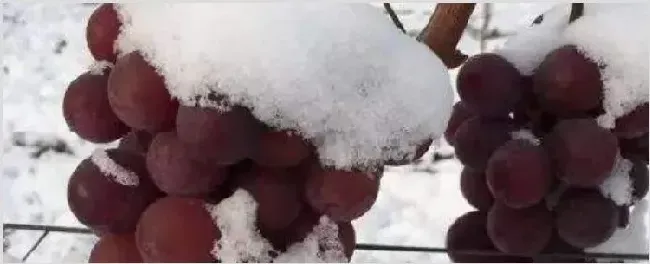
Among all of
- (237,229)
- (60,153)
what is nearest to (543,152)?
(237,229)

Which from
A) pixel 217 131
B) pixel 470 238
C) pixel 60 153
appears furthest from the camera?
pixel 60 153

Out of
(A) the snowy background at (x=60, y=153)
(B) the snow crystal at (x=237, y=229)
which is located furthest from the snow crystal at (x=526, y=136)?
(A) the snowy background at (x=60, y=153)

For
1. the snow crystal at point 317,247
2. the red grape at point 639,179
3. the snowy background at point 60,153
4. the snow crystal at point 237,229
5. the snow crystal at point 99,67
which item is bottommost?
the snowy background at point 60,153

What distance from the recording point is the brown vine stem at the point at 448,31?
36 cm

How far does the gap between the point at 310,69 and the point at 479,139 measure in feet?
0.31

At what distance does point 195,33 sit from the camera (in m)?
0.30

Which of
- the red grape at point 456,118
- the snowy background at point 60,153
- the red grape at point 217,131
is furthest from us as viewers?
the snowy background at point 60,153

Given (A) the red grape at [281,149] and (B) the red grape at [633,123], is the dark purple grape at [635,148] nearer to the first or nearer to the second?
(B) the red grape at [633,123]

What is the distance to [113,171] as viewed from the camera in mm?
314

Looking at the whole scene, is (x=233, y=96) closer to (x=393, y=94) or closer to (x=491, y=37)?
(x=393, y=94)

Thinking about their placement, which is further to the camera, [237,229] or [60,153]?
[60,153]

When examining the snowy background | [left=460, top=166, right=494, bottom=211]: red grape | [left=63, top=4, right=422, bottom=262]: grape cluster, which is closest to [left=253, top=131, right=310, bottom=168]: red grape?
[left=63, top=4, right=422, bottom=262]: grape cluster

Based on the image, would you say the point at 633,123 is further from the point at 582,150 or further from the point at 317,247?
the point at 317,247

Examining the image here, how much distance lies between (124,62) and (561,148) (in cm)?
16
